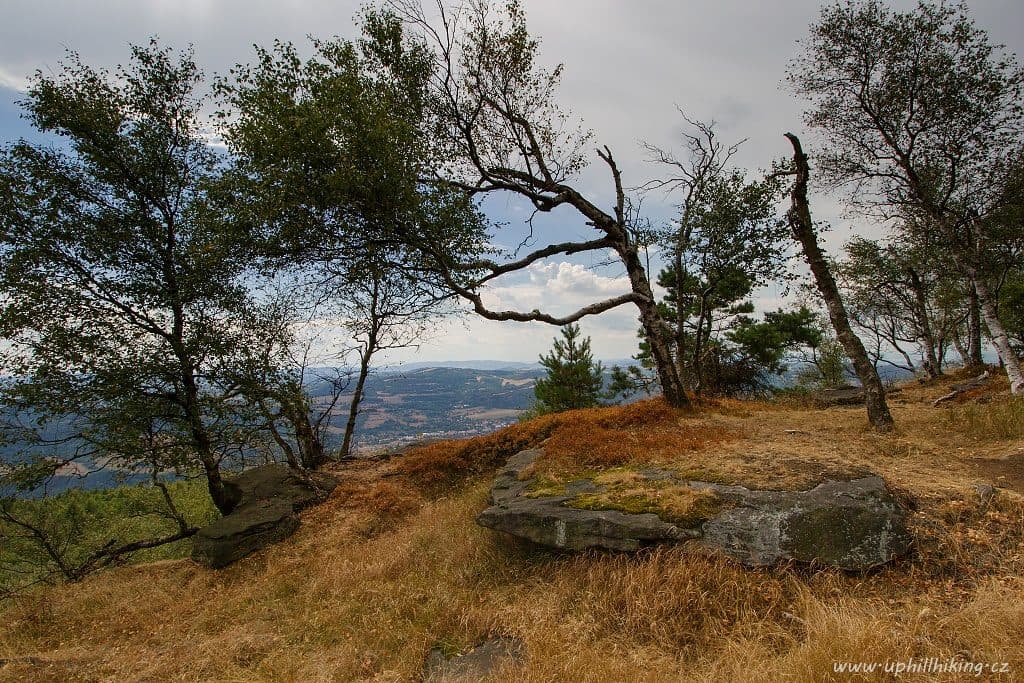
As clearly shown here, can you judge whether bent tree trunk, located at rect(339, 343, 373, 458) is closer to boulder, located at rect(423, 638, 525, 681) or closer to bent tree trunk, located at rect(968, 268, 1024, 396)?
boulder, located at rect(423, 638, 525, 681)

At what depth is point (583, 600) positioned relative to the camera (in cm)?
524

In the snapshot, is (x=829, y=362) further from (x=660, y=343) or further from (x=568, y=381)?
(x=660, y=343)

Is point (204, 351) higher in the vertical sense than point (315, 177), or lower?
lower

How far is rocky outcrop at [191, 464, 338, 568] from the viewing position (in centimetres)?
953

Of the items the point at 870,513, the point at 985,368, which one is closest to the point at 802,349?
the point at 985,368

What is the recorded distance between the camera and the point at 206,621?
726 cm

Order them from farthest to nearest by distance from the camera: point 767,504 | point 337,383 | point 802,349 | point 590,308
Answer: point 802,349 → point 337,383 → point 590,308 → point 767,504

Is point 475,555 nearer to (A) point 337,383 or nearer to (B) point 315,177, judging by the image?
(B) point 315,177

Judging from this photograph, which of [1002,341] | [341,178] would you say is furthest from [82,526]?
[1002,341]

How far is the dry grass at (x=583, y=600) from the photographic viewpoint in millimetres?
3932

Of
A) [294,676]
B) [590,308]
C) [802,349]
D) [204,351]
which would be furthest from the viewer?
[802,349]

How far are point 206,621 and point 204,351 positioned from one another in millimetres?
6490

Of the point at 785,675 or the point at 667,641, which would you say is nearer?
the point at 785,675

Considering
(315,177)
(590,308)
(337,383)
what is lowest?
(337,383)
